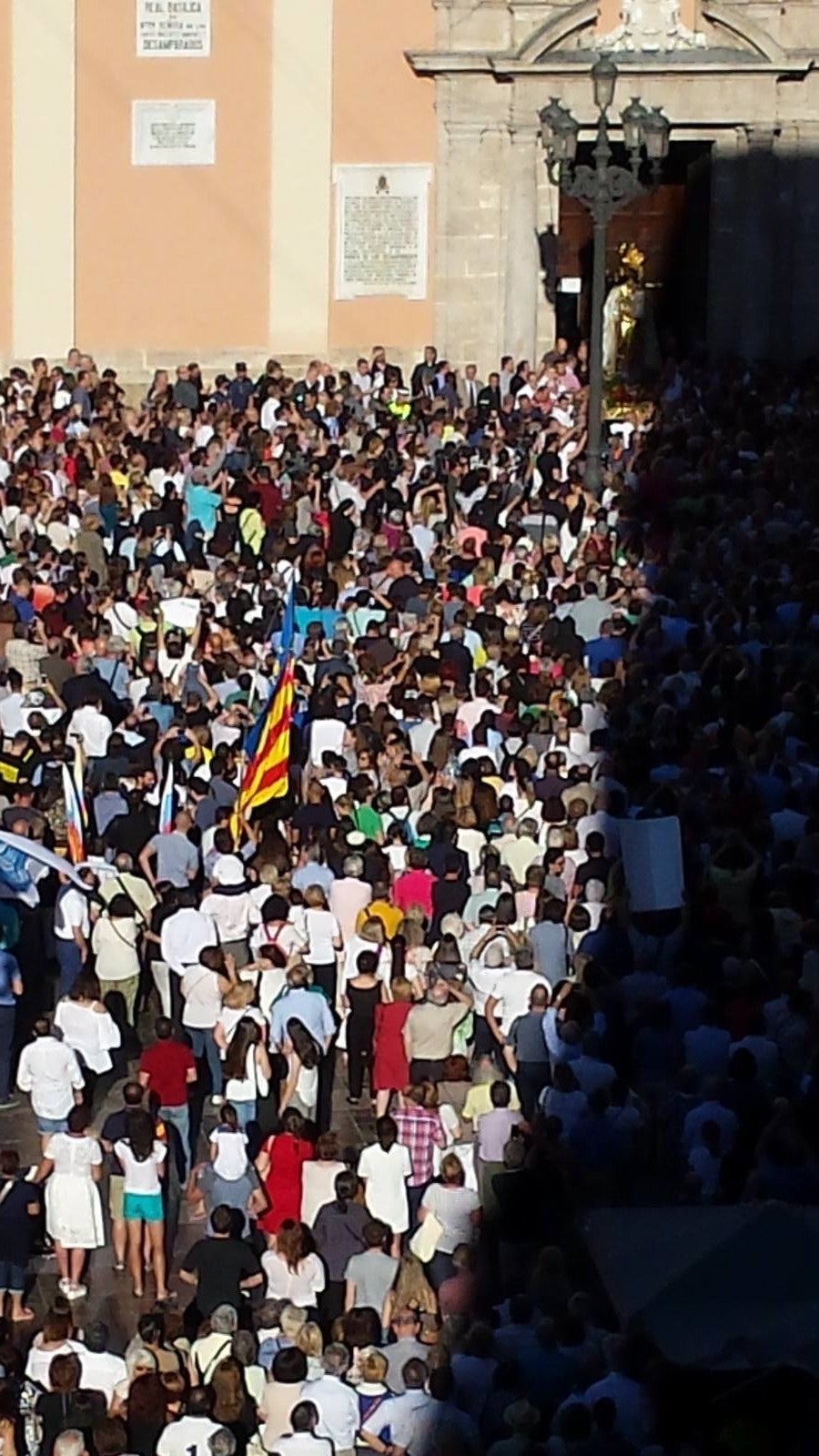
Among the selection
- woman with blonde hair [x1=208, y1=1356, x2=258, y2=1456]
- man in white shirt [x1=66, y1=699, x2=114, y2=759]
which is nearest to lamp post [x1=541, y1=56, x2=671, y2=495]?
man in white shirt [x1=66, y1=699, x2=114, y2=759]

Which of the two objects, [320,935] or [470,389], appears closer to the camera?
[320,935]

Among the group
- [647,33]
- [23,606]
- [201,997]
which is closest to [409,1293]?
[201,997]

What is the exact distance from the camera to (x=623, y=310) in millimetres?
31766

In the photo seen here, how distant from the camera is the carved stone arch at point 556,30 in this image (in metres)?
29.9

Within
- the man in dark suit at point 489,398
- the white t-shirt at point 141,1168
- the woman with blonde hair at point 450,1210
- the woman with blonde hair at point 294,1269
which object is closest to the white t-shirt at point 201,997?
the white t-shirt at point 141,1168

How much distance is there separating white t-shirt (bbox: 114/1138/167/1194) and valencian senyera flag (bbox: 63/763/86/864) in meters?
3.09

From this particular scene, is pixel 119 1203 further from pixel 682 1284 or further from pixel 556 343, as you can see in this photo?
pixel 556 343

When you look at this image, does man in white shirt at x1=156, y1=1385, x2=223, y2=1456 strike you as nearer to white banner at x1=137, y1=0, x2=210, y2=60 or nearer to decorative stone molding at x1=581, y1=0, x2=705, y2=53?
decorative stone molding at x1=581, y1=0, x2=705, y2=53

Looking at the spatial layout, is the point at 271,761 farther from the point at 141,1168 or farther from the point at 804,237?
the point at 804,237

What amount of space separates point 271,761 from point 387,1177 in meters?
3.98

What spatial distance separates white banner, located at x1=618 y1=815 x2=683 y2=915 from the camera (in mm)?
13102

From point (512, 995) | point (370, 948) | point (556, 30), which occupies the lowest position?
point (512, 995)

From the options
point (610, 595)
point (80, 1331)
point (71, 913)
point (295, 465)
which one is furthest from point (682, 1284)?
point (295, 465)

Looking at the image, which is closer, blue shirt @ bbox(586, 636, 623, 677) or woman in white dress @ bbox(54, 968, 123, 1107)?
woman in white dress @ bbox(54, 968, 123, 1107)
